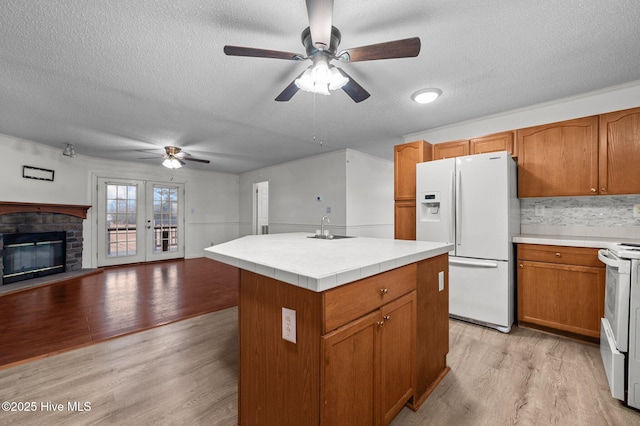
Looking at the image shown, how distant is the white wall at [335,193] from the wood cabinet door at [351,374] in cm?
388

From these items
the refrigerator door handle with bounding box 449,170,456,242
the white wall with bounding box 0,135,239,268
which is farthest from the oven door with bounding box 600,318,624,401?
the white wall with bounding box 0,135,239,268

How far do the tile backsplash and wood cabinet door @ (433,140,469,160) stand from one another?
0.90m

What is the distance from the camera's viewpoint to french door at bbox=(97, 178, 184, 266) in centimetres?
587

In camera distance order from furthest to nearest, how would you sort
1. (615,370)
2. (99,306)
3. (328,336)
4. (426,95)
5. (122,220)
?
1. (122,220)
2. (99,306)
3. (426,95)
4. (615,370)
5. (328,336)

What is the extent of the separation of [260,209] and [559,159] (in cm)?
656

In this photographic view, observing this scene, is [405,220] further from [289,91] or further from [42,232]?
[42,232]

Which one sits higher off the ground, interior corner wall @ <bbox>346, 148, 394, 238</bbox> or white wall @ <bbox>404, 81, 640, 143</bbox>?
white wall @ <bbox>404, 81, 640, 143</bbox>

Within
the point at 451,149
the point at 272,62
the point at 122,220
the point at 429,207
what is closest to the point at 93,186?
the point at 122,220

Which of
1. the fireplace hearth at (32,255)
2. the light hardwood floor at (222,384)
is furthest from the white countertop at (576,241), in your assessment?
the fireplace hearth at (32,255)

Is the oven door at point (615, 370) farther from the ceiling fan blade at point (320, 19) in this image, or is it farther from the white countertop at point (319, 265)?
the ceiling fan blade at point (320, 19)

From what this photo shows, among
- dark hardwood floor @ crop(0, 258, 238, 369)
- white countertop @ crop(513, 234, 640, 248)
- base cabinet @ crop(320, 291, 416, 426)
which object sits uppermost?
white countertop @ crop(513, 234, 640, 248)

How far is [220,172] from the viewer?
25.1 feet

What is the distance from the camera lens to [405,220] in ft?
11.9

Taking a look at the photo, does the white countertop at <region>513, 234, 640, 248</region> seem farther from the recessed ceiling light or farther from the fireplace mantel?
the fireplace mantel
